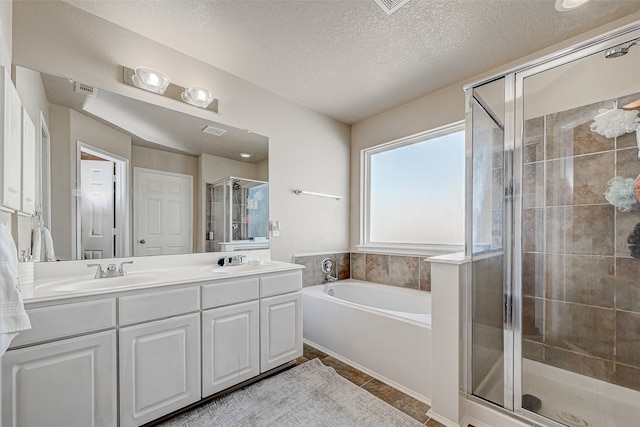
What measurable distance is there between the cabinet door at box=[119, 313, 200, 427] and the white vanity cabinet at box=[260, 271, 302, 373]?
47 centimetres

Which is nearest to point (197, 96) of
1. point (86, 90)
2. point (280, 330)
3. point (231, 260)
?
point (86, 90)

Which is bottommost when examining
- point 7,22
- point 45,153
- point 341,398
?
point 341,398

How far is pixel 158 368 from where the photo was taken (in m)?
1.48

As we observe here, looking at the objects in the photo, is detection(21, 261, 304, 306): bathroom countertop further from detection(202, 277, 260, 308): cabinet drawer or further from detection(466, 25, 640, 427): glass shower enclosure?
detection(466, 25, 640, 427): glass shower enclosure

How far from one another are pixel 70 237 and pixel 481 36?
9.84 feet

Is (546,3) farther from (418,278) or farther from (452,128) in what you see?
(418,278)

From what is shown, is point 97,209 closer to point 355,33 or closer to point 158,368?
point 158,368

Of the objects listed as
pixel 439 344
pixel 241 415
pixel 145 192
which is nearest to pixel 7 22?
pixel 145 192

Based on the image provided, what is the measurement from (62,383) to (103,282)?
0.54 metres

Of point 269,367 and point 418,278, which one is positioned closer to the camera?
point 269,367

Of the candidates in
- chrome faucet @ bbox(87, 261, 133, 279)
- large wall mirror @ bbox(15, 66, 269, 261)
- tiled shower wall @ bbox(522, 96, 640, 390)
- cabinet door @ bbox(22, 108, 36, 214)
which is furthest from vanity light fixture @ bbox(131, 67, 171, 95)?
tiled shower wall @ bbox(522, 96, 640, 390)

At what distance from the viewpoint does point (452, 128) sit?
256cm

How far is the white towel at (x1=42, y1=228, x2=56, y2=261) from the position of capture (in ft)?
5.09

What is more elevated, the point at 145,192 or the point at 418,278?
the point at 145,192
